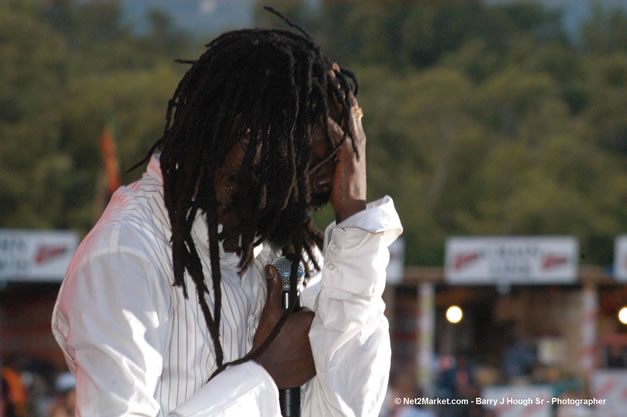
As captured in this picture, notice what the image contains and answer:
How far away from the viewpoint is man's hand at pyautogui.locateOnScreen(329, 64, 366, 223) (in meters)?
1.50

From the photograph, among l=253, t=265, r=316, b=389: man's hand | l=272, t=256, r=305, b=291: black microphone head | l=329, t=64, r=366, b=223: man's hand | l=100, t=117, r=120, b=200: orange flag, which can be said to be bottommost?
l=100, t=117, r=120, b=200: orange flag

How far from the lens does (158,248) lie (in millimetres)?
1390

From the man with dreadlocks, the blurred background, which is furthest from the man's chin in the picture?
the blurred background

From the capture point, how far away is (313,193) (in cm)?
154

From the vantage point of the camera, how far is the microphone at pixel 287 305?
59.6 inches

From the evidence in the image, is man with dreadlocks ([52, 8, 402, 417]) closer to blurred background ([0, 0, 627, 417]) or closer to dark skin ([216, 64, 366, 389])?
dark skin ([216, 64, 366, 389])

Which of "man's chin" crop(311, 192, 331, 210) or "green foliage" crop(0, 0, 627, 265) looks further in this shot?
"green foliage" crop(0, 0, 627, 265)

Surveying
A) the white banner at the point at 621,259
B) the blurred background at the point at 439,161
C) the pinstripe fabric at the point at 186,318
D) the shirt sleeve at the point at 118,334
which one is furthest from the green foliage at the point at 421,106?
the shirt sleeve at the point at 118,334

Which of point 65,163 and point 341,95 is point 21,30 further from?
point 341,95

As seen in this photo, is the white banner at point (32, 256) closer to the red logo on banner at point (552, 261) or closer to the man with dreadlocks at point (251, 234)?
the red logo on banner at point (552, 261)

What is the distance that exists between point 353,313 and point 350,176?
208mm

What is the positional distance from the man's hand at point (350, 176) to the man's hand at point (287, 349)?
16 cm

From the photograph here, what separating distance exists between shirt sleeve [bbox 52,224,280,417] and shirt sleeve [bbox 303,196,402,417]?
16 centimetres

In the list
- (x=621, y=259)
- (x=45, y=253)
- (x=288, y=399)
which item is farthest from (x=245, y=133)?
(x=621, y=259)
